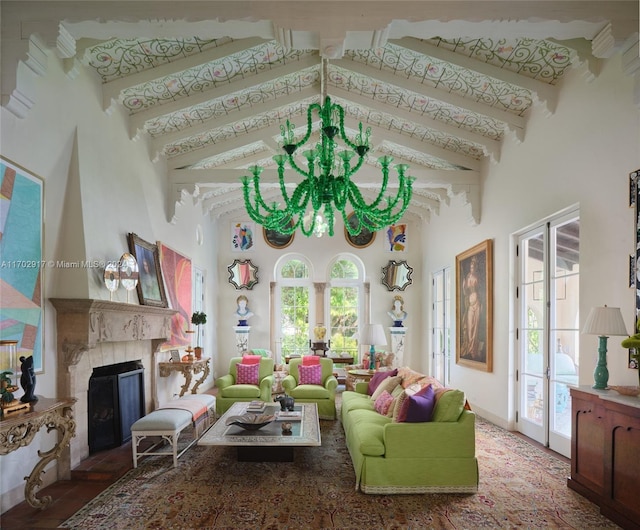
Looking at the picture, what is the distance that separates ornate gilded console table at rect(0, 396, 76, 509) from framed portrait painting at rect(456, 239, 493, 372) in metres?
5.61

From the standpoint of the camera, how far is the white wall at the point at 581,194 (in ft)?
13.7

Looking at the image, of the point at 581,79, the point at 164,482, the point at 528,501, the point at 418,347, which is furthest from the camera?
the point at 418,347

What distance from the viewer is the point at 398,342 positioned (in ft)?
38.4

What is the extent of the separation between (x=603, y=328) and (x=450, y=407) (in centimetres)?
139

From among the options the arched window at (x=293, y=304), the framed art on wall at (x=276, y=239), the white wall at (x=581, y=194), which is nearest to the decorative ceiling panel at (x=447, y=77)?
the white wall at (x=581, y=194)

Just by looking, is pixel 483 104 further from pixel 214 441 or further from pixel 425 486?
pixel 214 441

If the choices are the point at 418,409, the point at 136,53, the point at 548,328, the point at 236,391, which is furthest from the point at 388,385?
the point at 136,53

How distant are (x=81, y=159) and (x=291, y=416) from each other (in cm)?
351

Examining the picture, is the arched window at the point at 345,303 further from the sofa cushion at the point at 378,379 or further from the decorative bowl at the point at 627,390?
the decorative bowl at the point at 627,390

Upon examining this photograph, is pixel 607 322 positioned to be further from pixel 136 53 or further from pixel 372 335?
pixel 136 53

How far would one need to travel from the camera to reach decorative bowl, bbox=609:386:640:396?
3688mm

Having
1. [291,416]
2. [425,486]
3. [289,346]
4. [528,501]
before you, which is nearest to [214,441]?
[291,416]

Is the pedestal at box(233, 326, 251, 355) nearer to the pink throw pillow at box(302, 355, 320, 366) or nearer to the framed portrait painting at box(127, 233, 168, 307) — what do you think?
the pink throw pillow at box(302, 355, 320, 366)

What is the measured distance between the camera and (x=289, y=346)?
12000 millimetres
